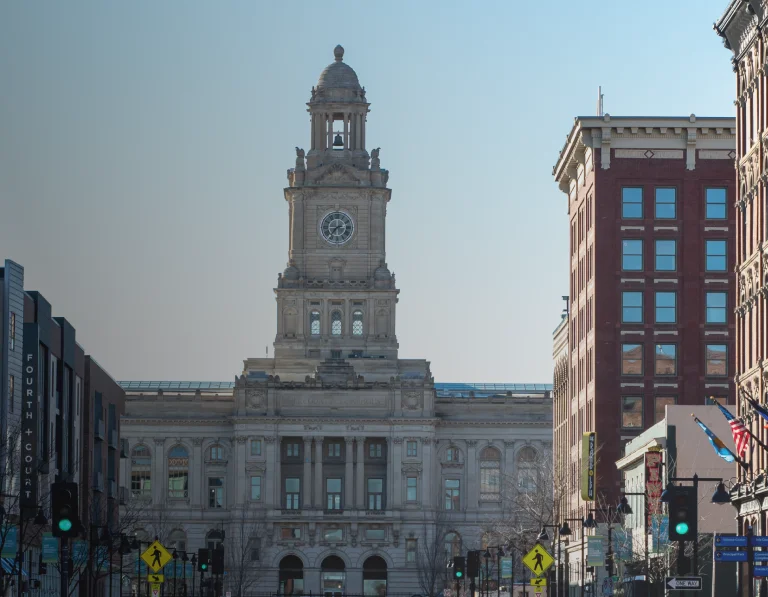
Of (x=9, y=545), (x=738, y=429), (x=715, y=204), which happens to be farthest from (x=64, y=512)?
(x=715, y=204)

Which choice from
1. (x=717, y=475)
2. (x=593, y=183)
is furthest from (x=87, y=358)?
(x=717, y=475)

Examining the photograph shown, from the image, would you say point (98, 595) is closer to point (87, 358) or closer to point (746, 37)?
point (87, 358)

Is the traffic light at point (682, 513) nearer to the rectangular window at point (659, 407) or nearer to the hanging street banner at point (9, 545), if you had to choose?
the hanging street banner at point (9, 545)

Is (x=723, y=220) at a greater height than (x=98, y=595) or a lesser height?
greater

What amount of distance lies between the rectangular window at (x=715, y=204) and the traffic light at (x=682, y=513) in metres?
76.0

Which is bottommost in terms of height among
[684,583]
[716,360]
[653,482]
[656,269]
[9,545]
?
[684,583]

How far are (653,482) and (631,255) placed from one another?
32004 millimetres

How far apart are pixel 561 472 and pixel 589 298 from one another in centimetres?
1998

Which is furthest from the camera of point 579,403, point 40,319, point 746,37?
point 579,403

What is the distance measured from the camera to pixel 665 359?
13375cm

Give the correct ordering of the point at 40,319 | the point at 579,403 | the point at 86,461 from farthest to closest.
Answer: the point at 579,403
the point at 86,461
the point at 40,319

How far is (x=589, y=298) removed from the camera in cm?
13800

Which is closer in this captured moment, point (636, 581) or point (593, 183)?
point (636, 581)

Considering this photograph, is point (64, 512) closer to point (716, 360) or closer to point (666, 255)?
point (666, 255)
